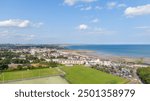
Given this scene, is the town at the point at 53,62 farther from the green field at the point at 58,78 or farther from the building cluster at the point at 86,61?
the green field at the point at 58,78

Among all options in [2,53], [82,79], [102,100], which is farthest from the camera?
[2,53]

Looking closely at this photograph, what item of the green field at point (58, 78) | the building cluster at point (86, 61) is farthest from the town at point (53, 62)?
the green field at point (58, 78)

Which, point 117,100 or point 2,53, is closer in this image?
point 117,100

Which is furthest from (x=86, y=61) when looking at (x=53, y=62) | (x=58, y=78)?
(x=58, y=78)

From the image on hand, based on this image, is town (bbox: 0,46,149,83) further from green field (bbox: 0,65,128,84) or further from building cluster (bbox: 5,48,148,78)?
green field (bbox: 0,65,128,84)

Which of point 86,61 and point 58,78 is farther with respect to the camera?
point 86,61

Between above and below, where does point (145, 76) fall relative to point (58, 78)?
below

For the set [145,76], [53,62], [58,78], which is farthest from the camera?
[53,62]

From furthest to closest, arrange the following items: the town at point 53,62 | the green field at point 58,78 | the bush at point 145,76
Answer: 1. the town at point 53,62
2. the bush at point 145,76
3. the green field at point 58,78

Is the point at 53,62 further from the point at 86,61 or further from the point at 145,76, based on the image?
the point at 145,76

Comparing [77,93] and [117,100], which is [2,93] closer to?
[77,93]

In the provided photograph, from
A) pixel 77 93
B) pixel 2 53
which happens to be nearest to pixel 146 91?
pixel 77 93
